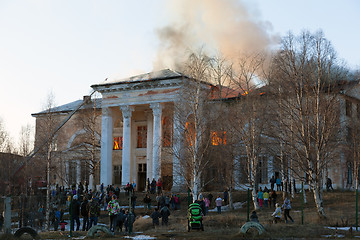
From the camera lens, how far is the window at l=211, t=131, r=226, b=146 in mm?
34800

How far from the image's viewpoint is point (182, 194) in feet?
129

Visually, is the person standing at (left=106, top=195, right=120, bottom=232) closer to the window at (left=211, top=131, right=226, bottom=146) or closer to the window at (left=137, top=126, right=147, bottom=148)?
the window at (left=211, top=131, right=226, bottom=146)

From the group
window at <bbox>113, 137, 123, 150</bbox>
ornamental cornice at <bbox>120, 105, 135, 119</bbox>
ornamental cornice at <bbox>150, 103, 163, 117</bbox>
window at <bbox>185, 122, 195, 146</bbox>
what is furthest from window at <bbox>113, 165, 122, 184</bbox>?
window at <bbox>185, 122, 195, 146</bbox>

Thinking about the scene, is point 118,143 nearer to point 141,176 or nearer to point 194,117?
point 141,176

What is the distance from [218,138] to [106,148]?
16314mm

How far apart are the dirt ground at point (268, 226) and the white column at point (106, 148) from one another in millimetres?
13061

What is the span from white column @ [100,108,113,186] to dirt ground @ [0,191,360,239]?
13061mm

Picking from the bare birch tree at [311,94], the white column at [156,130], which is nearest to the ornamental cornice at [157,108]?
the white column at [156,130]

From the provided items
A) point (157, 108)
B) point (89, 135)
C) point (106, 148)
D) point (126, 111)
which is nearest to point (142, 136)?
point (106, 148)

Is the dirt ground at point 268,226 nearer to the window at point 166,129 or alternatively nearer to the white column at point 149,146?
the window at point 166,129

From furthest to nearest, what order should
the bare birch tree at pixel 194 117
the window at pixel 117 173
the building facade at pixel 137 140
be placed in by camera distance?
the window at pixel 117 173 < the building facade at pixel 137 140 < the bare birch tree at pixel 194 117

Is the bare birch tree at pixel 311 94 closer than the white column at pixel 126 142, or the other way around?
the bare birch tree at pixel 311 94

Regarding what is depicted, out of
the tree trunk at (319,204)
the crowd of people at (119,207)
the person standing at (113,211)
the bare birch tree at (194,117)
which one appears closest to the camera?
the person standing at (113,211)

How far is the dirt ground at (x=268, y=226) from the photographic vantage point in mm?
17922
